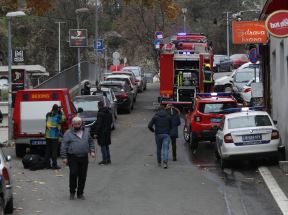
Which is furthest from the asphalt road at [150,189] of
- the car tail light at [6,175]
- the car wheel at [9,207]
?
the car tail light at [6,175]

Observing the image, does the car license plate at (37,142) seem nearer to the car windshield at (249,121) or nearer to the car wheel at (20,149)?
the car wheel at (20,149)

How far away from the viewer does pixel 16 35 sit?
73.5 meters

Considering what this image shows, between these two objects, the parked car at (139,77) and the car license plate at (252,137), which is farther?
the parked car at (139,77)

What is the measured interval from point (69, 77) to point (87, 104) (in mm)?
17906

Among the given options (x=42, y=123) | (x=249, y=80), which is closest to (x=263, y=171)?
(x=42, y=123)

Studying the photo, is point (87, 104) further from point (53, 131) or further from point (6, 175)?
point (6, 175)

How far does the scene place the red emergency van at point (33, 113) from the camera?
72.8ft

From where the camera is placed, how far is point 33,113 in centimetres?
2258

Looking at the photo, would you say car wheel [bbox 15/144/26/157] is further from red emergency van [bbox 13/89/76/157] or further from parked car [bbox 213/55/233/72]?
parked car [bbox 213/55/233/72]

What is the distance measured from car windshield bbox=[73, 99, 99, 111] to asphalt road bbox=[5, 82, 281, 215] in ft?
17.7

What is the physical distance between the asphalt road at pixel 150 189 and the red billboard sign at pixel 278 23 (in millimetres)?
3513

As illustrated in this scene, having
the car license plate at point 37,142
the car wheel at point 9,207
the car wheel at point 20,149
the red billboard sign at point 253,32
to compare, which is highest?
the red billboard sign at point 253,32

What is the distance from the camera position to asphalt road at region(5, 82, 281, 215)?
13133mm

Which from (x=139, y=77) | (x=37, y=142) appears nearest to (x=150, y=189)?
(x=37, y=142)
